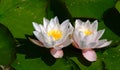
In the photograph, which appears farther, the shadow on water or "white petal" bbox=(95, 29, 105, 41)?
the shadow on water

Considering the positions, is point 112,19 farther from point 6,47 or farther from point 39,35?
point 6,47

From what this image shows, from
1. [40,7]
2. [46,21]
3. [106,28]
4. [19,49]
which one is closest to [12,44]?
[19,49]

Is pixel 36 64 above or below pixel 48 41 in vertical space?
below

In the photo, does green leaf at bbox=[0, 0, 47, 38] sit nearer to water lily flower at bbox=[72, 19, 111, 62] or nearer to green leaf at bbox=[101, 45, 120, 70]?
water lily flower at bbox=[72, 19, 111, 62]

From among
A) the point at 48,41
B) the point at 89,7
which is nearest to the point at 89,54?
the point at 48,41

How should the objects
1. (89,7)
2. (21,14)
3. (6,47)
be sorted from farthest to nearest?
1. (89,7)
2. (21,14)
3. (6,47)

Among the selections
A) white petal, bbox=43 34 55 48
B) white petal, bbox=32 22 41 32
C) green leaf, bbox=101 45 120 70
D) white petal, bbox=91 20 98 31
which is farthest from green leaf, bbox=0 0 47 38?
green leaf, bbox=101 45 120 70

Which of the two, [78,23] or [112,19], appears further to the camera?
[112,19]

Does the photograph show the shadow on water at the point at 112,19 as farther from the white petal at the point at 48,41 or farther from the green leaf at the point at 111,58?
the white petal at the point at 48,41
